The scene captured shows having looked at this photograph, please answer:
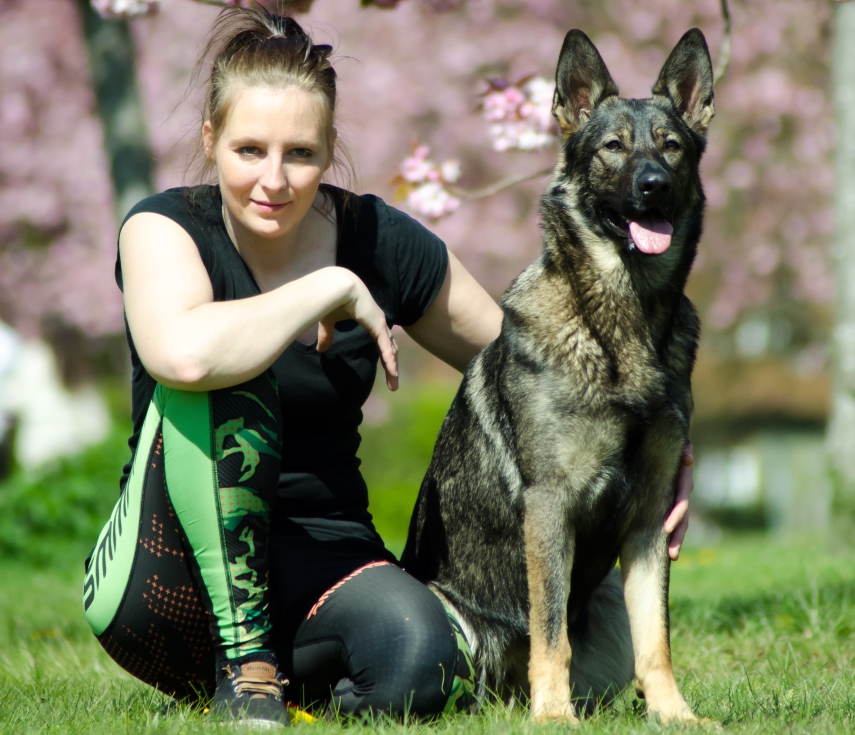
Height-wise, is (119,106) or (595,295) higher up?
(119,106)

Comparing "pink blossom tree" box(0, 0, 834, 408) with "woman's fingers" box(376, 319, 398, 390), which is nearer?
"woman's fingers" box(376, 319, 398, 390)

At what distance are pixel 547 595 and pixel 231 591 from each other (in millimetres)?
792

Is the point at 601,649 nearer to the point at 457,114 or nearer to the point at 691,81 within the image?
the point at 691,81

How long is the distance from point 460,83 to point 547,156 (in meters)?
1.48

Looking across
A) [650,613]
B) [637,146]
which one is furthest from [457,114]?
[650,613]

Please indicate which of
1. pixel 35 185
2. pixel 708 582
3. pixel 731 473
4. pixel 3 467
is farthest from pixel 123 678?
pixel 731 473

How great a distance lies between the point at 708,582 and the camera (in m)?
5.16

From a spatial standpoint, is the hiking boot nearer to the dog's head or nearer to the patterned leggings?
the patterned leggings

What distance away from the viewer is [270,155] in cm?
251

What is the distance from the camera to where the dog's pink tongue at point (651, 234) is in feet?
8.75

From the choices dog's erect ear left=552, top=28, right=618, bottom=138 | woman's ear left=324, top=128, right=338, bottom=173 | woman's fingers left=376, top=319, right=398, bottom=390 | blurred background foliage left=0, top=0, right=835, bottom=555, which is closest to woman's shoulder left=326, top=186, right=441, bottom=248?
woman's ear left=324, top=128, right=338, bottom=173

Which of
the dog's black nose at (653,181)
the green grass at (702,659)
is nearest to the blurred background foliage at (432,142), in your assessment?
the green grass at (702,659)

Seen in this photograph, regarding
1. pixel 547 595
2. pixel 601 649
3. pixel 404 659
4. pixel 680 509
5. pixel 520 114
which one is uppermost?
pixel 520 114

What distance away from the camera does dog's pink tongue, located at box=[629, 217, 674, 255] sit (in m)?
2.67
